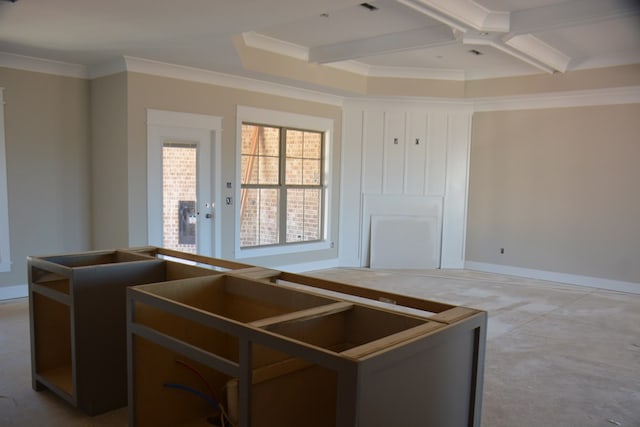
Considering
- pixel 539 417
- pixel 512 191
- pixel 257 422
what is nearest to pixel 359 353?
pixel 257 422

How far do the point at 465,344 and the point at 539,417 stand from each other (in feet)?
5.04

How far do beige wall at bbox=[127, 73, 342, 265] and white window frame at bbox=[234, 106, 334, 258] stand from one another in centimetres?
6

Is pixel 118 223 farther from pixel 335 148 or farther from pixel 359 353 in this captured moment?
pixel 359 353

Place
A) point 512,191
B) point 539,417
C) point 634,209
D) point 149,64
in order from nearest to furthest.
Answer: point 539,417 → point 149,64 → point 634,209 → point 512,191

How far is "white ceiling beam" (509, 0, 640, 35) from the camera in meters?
4.53

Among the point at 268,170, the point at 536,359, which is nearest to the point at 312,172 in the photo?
the point at 268,170

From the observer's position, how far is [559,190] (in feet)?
24.3

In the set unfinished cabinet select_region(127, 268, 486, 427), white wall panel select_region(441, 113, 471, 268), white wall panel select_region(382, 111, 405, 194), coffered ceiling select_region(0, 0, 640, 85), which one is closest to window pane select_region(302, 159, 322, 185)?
white wall panel select_region(382, 111, 405, 194)

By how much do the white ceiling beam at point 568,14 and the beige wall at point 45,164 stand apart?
5.01 meters

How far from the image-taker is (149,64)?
5.57m

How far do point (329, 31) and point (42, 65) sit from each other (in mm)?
3260

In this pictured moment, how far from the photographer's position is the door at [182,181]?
576 centimetres

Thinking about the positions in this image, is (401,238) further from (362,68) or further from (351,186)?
(362,68)

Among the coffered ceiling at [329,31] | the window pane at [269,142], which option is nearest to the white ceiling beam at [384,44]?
the coffered ceiling at [329,31]
